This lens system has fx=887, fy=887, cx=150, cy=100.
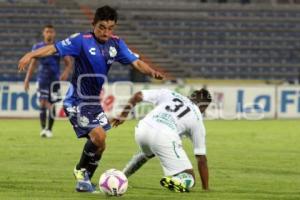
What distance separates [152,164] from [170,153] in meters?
4.14

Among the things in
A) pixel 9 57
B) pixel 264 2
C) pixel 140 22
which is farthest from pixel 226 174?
pixel 264 2

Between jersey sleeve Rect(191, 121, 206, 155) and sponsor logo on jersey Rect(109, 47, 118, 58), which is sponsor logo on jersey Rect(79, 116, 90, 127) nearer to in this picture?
sponsor logo on jersey Rect(109, 47, 118, 58)

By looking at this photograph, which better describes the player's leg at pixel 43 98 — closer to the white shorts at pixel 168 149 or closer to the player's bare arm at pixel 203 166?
the player's bare arm at pixel 203 166

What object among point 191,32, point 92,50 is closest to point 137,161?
point 92,50

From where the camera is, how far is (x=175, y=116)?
9.70m

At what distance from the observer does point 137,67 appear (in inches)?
395

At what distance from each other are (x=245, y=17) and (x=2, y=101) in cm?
1464

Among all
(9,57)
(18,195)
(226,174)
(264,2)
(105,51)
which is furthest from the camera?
(264,2)

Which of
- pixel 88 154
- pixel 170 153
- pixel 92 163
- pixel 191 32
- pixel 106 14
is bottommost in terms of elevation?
pixel 191 32

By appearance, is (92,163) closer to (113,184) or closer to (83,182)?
(83,182)

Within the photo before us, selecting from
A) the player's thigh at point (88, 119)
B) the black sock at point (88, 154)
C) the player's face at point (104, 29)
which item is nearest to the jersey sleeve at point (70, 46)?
the player's face at point (104, 29)

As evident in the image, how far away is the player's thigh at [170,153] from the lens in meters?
9.52

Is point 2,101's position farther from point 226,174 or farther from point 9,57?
point 226,174

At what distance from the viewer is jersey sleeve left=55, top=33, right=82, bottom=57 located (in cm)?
968
